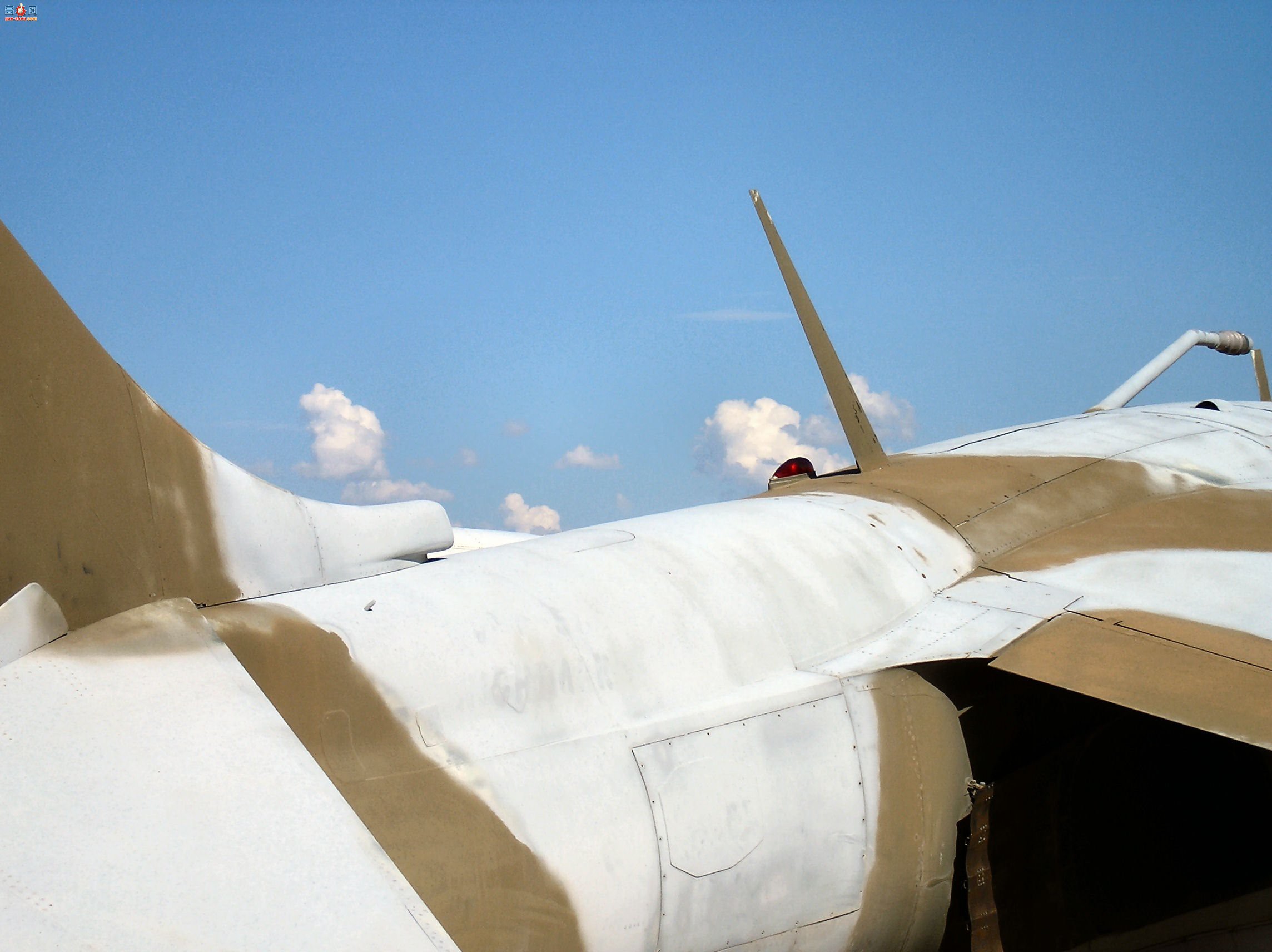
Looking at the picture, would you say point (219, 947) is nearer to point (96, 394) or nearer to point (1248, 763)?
point (96, 394)

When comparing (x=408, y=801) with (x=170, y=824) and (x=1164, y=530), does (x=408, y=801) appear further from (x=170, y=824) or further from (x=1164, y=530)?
(x=1164, y=530)

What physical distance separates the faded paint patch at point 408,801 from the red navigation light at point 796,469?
12.6ft

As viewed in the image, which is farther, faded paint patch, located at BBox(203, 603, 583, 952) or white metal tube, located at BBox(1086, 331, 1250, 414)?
white metal tube, located at BBox(1086, 331, 1250, 414)

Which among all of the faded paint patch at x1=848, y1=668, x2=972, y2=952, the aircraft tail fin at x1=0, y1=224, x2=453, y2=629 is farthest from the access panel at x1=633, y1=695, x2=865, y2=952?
the aircraft tail fin at x1=0, y1=224, x2=453, y2=629

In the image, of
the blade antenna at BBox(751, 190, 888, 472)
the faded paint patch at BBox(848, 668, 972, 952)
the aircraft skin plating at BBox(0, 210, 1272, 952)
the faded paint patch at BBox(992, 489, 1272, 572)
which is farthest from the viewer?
the blade antenna at BBox(751, 190, 888, 472)

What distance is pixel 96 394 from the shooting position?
3141 millimetres

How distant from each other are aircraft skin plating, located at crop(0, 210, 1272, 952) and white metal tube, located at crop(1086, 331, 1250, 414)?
3792mm

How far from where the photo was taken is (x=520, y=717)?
135 inches

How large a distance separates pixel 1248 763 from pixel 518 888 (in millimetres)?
3532

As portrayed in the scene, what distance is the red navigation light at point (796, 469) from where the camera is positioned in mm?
6625

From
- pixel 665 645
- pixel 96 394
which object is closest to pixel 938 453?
pixel 665 645

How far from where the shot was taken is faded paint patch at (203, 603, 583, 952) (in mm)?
3086

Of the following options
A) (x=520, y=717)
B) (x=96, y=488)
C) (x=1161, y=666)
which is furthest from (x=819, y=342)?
(x=96, y=488)

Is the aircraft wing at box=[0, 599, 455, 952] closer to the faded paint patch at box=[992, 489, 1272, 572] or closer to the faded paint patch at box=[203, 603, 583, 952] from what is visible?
the faded paint patch at box=[203, 603, 583, 952]
